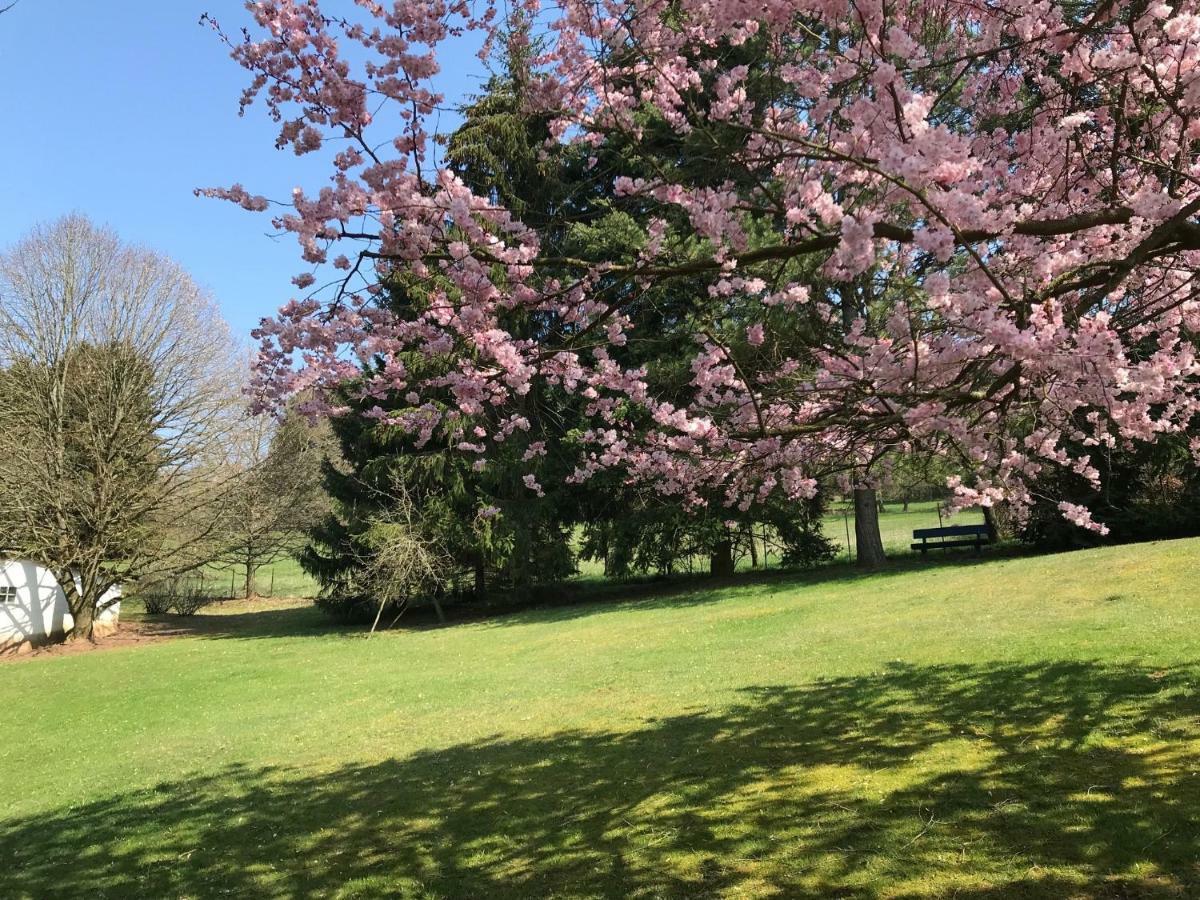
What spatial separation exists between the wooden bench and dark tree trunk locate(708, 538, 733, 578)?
500 cm

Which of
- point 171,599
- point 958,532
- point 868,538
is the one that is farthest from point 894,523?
point 171,599

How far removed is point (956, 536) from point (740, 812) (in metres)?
19.0

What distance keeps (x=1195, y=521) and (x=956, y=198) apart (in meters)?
19.2

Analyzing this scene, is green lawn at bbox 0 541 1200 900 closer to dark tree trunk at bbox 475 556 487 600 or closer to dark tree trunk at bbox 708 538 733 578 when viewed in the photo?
dark tree trunk at bbox 708 538 733 578

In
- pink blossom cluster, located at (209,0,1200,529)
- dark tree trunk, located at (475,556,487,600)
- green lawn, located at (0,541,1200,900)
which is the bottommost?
green lawn, located at (0,541,1200,900)

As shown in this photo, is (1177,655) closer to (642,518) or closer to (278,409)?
(278,409)

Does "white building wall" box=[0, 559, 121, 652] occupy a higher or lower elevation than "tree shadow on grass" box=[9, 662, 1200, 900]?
higher

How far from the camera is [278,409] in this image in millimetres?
5695

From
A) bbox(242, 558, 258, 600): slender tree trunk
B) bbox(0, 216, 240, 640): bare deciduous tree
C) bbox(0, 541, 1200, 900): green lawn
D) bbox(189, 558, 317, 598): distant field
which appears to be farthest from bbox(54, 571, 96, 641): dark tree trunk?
bbox(189, 558, 317, 598): distant field

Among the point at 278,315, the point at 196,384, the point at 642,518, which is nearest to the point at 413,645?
the point at 642,518

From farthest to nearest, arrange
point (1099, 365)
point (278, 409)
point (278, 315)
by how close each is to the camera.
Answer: point (278, 409) → point (278, 315) → point (1099, 365)

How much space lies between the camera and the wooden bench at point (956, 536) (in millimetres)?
21234

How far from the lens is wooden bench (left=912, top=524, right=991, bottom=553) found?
836 inches

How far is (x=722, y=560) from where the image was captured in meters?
22.5
